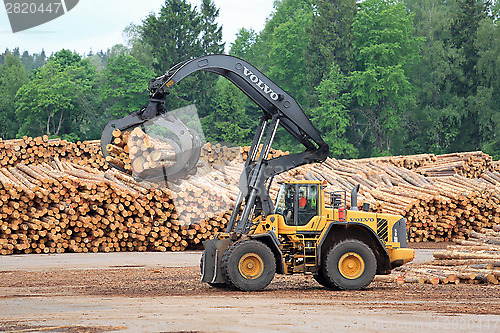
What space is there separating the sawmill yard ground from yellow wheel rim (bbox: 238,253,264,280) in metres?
0.38

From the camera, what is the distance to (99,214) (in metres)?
21.8

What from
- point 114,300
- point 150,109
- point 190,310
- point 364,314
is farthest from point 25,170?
point 364,314

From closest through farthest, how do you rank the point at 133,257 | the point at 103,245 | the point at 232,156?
the point at 133,257 → the point at 103,245 → the point at 232,156

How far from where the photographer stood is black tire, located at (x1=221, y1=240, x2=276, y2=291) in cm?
1276

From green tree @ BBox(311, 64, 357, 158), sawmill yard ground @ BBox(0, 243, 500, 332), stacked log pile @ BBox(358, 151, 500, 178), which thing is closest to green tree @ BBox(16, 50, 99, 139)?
green tree @ BBox(311, 64, 357, 158)

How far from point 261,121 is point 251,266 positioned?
10.1 ft

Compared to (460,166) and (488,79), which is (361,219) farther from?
(488,79)

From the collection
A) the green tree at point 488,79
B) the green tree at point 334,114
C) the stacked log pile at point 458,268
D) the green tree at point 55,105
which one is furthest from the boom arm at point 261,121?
the green tree at point 55,105

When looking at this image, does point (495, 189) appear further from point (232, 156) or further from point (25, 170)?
point (25, 170)

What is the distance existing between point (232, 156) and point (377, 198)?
258 inches

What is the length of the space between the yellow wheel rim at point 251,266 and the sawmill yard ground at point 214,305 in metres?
0.38

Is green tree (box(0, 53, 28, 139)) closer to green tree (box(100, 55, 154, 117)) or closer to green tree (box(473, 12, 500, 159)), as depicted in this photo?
green tree (box(100, 55, 154, 117))

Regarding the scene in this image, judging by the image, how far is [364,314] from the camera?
9.98 metres

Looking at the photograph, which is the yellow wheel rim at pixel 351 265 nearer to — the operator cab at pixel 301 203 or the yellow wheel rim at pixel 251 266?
the operator cab at pixel 301 203
